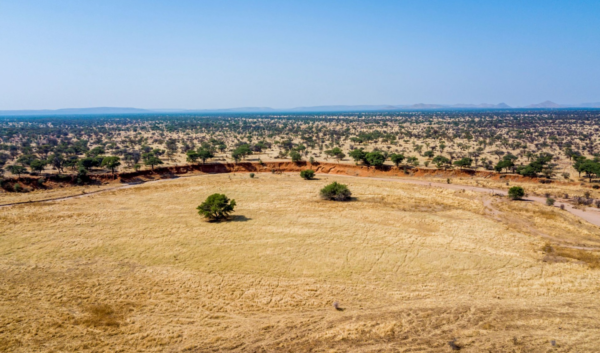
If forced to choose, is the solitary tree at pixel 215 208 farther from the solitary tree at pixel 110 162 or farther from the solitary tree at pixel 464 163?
the solitary tree at pixel 464 163

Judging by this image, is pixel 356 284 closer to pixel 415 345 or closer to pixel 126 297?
pixel 415 345

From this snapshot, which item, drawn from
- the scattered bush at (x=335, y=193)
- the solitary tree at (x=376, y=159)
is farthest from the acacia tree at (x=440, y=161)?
the scattered bush at (x=335, y=193)

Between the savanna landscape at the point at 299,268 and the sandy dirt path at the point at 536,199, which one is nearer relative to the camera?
the savanna landscape at the point at 299,268

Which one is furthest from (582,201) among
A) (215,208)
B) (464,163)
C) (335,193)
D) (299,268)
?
(215,208)

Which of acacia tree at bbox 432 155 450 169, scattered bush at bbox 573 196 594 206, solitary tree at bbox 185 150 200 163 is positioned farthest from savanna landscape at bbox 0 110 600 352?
solitary tree at bbox 185 150 200 163

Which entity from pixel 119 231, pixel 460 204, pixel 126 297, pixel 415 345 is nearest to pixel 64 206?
pixel 119 231
